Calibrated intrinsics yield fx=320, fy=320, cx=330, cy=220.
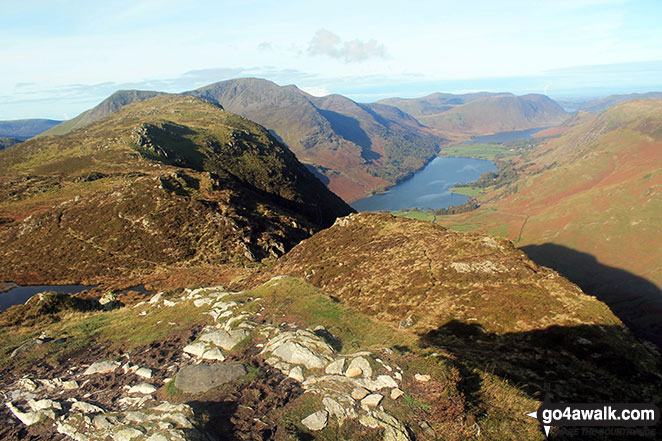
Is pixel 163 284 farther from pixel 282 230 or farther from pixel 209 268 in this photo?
pixel 282 230

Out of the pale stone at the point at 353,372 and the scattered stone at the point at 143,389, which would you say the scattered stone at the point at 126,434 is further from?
the pale stone at the point at 353,372

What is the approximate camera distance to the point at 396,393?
13055mm

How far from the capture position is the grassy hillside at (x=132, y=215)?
5412cm

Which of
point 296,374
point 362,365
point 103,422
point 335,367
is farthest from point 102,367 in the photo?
point 362,365

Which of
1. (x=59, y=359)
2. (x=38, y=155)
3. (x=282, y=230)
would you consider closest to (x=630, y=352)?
(x=59, y=359)

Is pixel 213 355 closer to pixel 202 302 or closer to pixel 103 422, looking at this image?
pixel 103 422

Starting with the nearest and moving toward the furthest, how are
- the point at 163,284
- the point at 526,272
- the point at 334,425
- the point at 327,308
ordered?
the point at 334,425, the point at 327,308, the point at 526,272, the point at 163,284

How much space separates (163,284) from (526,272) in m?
45.8

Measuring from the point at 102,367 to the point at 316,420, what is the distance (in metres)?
13.4

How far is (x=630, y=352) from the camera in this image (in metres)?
19.9

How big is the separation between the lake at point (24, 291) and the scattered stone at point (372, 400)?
50562 mm

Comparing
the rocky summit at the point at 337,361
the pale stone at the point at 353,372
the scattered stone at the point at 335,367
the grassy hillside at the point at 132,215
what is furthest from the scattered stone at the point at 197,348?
the grassy hillside at the point at 132,215

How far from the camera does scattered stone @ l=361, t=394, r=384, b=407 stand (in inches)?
494

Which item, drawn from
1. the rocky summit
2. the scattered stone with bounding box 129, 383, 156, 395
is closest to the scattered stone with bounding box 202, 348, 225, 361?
the rocky summit
